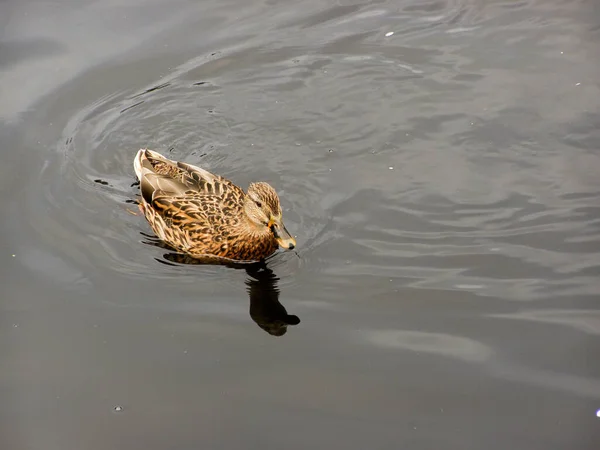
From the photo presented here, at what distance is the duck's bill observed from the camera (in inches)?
286

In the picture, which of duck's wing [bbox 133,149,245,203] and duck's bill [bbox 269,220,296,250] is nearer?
duck's bill [bbox 269,220,296,250]

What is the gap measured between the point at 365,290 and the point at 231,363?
139 cm

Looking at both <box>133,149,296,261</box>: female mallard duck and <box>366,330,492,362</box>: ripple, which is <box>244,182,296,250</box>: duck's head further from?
<box>366,330,492,362</box>: ripple

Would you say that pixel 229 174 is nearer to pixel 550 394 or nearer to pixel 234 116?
pixel 234 116

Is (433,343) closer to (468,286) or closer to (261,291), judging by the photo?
(468,286)

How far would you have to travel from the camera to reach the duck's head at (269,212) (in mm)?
7328

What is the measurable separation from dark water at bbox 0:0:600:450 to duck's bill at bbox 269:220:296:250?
0.28 meters


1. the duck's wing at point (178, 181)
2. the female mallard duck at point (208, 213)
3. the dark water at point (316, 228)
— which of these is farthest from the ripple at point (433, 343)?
the duck's wing at point (178, 181)

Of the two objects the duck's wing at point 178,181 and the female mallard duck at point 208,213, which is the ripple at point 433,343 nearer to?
the female mallard duck at point 208,213

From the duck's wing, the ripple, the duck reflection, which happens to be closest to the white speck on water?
the ripple

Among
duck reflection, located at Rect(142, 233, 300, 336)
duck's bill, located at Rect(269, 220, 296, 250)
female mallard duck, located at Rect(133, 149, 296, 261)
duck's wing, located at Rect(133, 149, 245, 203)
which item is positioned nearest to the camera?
duck reflection, located at Rect(142, 233, 300, 336)

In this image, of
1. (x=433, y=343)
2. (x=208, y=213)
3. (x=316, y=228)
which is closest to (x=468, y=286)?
(x=433, y=343)

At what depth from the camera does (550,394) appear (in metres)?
5.97

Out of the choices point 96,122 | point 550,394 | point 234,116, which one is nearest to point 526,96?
point 234,116
